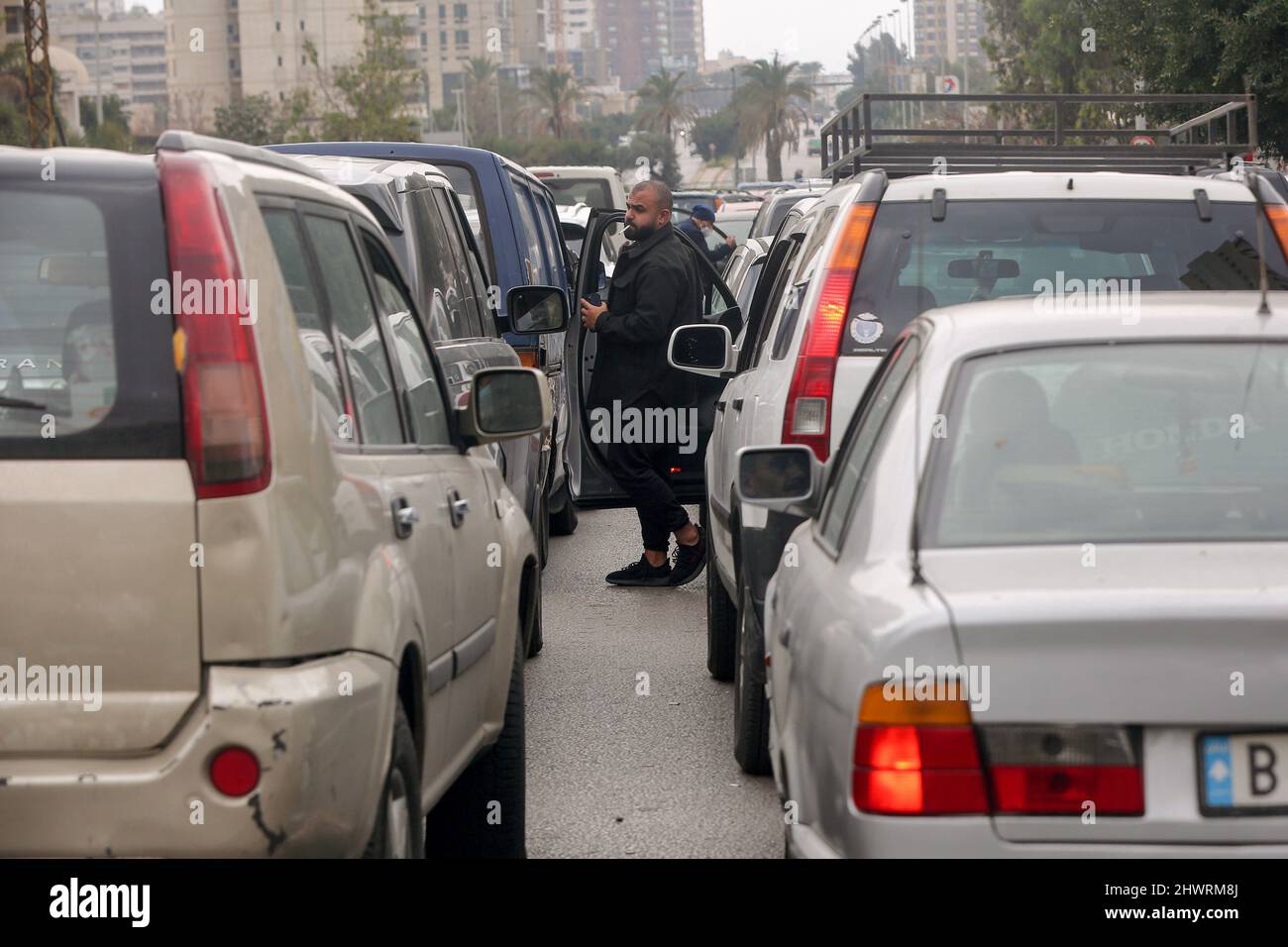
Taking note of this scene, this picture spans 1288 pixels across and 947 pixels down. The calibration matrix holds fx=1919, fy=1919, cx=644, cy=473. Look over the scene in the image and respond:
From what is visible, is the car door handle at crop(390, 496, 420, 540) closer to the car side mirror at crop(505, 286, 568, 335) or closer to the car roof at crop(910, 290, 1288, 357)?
the car roof at crop(910, 290, 1288, 357)

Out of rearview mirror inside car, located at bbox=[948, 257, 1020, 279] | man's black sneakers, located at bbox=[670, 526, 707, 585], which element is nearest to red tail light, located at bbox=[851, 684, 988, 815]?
rearview mirror inside car, located at bbox=[948, 257, 1020, 279]

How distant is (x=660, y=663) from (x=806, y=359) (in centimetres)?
282

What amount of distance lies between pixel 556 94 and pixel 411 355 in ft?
376

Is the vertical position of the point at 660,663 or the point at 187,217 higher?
the point at 187,217

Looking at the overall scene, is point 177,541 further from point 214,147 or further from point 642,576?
point 642,576

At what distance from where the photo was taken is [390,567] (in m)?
3.79

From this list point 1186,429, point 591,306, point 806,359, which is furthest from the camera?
point 591,306

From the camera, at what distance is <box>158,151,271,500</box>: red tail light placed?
3.28 m

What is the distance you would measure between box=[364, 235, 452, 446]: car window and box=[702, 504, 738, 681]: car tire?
10.0 ft

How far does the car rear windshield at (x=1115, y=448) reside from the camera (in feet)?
11.4

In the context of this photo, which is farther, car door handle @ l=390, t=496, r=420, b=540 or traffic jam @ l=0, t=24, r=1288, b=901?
car door handle @ l=390, t=496, r=420, b=540

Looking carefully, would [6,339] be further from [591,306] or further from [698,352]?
[591,306]
